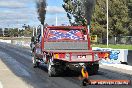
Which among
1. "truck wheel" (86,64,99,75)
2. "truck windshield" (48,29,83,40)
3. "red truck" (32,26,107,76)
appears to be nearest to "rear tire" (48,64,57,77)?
"red truck" (32,26,107,76)

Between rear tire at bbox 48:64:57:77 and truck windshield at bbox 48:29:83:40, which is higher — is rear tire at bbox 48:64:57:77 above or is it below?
below

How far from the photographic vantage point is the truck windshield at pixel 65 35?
21938 millimetres

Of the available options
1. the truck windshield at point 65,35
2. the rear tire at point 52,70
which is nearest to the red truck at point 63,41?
the truck windshield at point 65,35

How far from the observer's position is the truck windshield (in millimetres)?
21938

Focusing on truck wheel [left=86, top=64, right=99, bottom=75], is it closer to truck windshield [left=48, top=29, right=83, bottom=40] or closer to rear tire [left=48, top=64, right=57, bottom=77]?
rear tire [left=48, top=64, right=57, bottom=77]

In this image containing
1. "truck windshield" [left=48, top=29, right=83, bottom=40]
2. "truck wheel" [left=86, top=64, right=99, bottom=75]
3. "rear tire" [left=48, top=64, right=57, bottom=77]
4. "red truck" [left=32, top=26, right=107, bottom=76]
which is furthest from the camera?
"truck windshield" [left=48, top=29, right=83, bottom=40]

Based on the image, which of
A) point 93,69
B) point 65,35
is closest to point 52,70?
point 93,69

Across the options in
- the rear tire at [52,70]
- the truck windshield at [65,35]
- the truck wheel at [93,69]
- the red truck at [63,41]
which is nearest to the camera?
the rear tire at [52,70]

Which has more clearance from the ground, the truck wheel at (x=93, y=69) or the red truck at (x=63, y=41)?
the red truck at (x=63, y=41)

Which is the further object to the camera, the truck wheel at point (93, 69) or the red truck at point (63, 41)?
the red truck at point (63, 41)

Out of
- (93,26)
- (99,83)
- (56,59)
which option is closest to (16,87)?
(99,83)

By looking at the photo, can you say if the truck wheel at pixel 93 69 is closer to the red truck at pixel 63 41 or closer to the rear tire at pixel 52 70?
the red truck at pixel 63 41

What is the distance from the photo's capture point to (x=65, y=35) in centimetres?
2202

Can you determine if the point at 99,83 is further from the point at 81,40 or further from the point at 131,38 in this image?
the point at 131,38
